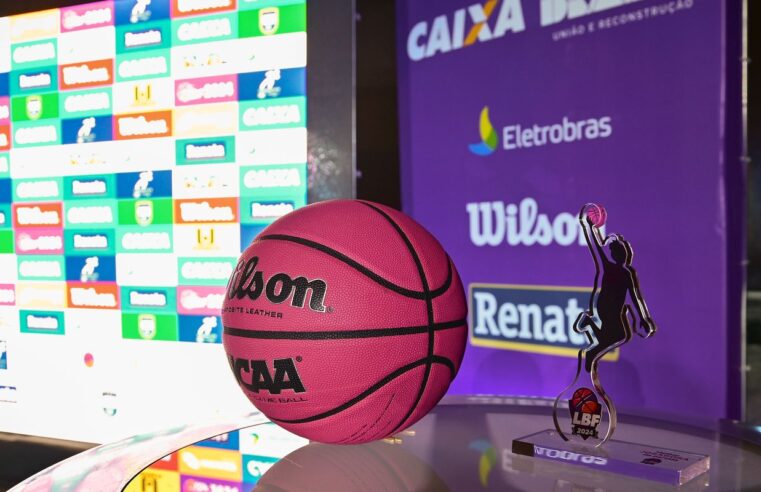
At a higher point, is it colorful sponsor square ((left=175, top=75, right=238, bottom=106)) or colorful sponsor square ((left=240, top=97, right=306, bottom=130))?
colorful sponsor square ((left=175, top=75, right=238, bottom=106))

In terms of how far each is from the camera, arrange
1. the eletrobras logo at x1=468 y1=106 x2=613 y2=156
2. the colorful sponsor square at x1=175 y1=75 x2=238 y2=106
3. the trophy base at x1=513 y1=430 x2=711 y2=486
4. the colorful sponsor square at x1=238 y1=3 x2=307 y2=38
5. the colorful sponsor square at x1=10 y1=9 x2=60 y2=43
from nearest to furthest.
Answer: the trophy base at x1=513 y1=430 x2=711 y2=486
the eletrobras logo at x1=468 y1=106 x2=613 y2=156
the colorful sponsor square at x1=238 y1=3 x2=307 y2=38
the colorful sponsor square at x1=175 y1=75 x2=238 y2=106
the colorful sponsor square at x1=10 y1=9 x2=60 y2=43

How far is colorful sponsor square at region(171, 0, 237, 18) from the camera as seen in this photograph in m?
2.37

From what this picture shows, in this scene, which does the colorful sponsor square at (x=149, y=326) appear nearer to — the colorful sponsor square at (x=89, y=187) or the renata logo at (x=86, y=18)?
the colorful sponsor square at (x=89, y=187)

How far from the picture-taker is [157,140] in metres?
2.46

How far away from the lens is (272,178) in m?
2.30

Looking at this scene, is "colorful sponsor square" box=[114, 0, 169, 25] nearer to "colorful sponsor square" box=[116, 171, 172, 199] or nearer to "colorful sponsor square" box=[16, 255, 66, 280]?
"colorful sponsor square" box=[116, 171, 172, 199]

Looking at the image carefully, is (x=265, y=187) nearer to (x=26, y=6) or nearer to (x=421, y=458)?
(x=26, y=6)

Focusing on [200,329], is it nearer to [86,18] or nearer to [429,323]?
[86,18]

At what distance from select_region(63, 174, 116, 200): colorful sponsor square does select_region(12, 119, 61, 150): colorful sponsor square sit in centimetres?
16

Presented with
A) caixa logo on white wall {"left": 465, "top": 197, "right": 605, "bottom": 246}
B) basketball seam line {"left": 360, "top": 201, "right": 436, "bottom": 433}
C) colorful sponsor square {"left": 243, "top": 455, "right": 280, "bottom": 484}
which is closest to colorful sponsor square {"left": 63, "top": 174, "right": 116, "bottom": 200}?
caixa logo on white wall {"left": 465, "top": 197, "right": 605, "bottom": 246}

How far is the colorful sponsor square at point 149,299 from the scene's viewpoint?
8.11ft

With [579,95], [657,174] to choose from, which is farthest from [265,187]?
[657,174]

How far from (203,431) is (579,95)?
Answer: 3.95 feet

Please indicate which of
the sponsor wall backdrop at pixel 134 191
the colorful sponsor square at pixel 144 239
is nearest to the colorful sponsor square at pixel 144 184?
the sponsor wall backdrop at pixel 134 191
